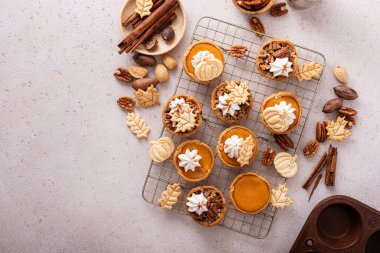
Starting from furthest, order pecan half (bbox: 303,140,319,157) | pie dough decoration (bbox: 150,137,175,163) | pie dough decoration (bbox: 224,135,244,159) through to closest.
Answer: pecan half (bbox: 303,140,319,157), pie dough decoration (bbox: 150,137,175,163), pie dough decoration (bbox: 224,135,244,159)

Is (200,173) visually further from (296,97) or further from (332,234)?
(332,234)

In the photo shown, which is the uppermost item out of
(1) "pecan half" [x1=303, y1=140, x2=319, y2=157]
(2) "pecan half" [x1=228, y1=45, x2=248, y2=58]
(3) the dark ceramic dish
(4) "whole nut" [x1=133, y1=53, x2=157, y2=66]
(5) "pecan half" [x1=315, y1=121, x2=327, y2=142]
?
(2) "pecan half" [x1=228, y1=45, x2=248, y2=58]

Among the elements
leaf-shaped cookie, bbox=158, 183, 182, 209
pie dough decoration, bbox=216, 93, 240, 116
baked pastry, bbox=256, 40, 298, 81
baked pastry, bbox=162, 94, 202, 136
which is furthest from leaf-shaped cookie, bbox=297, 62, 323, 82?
leaf-shaped cookie, bbox=158, 183, 182, 209

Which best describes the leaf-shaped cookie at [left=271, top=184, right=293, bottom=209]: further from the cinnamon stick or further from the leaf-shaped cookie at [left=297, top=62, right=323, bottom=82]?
the leaf-shaped cookie at [left=297, top=62, right=323, bottom=82]

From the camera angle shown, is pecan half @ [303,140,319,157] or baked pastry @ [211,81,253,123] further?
pecan half @ [303,140,319,157]

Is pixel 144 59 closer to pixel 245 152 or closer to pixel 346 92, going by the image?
pixel 245 152

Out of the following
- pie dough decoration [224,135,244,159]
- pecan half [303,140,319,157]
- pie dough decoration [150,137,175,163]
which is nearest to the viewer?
pie dough decoration [224,135,244,159]

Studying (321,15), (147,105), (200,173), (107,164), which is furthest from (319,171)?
(107,164)
